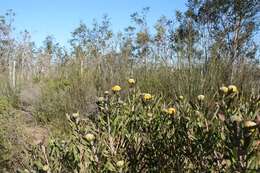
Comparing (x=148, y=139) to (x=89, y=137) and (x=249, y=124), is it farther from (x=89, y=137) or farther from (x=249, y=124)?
(x=249, y=124)

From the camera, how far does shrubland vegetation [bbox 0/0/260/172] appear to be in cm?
175

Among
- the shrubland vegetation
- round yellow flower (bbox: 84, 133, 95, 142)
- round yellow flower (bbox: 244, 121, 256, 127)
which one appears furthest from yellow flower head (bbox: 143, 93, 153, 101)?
round yellow flower (bbox: 244, 121, 256, 127)

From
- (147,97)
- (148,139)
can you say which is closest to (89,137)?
(148,139)

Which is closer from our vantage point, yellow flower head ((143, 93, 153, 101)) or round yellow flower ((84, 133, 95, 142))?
round yellow flower ((84, 133, 95, 142))

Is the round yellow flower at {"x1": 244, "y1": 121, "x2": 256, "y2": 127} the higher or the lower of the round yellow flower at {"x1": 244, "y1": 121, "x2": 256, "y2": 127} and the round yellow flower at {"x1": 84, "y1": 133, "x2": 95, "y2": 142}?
the higher

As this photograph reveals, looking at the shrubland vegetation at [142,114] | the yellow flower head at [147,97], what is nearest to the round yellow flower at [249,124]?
the shrubland vegetation at [142,114]

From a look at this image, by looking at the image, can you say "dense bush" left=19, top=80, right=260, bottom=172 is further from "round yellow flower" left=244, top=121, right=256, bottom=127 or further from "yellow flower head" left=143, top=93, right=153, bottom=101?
"round yellow flower" left=244, top=121, right=256, bottom=127

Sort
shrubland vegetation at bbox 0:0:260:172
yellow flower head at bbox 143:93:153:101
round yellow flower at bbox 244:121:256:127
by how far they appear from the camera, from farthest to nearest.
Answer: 1. yellow flower head at bbox 143:93:153:101
2. shrubland vegetation at bbox 0:0:260:172
3. round yellow flower at bbox 244:121:256:127

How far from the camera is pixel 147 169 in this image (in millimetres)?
2227

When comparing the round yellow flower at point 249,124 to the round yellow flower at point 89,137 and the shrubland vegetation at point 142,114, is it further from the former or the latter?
the round yellow flower at point 89,137

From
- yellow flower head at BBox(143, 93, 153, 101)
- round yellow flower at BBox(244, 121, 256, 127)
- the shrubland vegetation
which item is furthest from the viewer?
yellow flower head at BBox(143, 93, 153, 101)

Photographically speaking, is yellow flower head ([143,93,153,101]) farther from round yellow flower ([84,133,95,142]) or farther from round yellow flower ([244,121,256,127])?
round yellow flower ([244,121,256,127])

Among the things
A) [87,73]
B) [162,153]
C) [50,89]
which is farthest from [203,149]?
[50,89]

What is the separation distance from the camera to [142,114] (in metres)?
2.31
